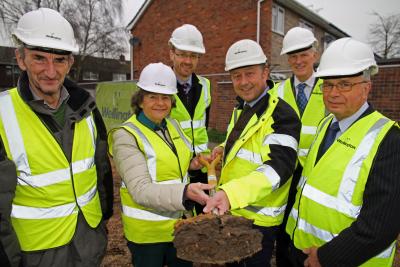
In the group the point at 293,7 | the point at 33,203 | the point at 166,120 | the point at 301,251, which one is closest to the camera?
the point at 33,203

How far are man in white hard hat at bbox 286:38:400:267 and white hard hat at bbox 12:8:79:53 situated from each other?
1.75 metres

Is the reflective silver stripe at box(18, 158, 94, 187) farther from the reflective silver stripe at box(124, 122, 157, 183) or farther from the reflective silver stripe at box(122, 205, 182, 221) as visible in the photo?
the reflective silver stripe at box(122, 205, 182, 221)

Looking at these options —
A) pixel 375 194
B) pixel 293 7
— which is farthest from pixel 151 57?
pixel 375 194

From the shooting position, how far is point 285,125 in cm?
237

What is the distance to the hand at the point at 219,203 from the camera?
2027mm

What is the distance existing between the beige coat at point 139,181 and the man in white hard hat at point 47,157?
0.21 m

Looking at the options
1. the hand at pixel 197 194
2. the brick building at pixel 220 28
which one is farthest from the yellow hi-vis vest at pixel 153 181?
the brick building at pixel 220 28

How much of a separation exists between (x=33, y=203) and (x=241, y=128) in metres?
1.57

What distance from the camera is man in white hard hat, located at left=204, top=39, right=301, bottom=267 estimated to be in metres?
2.16

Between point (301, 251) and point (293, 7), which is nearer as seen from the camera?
point (301, 251)

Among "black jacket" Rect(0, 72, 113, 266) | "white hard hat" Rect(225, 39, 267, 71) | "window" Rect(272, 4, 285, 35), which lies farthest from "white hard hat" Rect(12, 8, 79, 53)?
"window" Rect(272, 4, 285, 35)

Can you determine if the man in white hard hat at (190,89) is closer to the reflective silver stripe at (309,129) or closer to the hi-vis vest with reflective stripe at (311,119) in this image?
Answer: the hi-vis vest with reflective stripe at (311,119)

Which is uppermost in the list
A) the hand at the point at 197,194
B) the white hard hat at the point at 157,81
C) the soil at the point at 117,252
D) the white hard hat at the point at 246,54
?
the white hard hat at the point at 246,54

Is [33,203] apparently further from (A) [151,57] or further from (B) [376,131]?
(A) [151,57]
